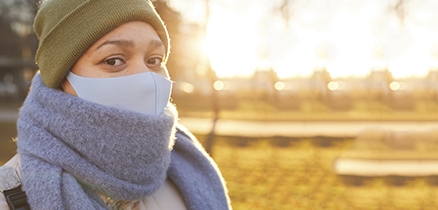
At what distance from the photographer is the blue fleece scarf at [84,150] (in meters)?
1.33

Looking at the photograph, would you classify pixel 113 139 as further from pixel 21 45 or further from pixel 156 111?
pixel 21 45

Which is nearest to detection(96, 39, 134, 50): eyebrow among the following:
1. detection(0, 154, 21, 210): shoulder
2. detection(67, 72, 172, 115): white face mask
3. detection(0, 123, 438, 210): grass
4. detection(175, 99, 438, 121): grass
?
detection(67, 72, 172, 115): white face mask

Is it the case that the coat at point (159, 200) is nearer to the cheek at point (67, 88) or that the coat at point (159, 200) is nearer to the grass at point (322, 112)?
the cheek at point (67, 88)

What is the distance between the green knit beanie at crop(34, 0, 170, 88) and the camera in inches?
57.1

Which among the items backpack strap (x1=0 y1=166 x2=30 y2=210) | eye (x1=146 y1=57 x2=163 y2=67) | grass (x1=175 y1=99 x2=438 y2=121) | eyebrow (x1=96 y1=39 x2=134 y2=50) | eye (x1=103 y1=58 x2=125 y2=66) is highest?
grass (x1=175 y1=99 x2=438 y2=121)

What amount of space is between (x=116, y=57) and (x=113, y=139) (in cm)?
30

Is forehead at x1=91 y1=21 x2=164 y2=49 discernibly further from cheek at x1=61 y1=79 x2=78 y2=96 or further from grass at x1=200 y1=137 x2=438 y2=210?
grass at x1=200 y1=137 x2=438 y2=210

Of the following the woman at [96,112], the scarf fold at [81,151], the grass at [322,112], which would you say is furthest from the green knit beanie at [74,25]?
the grass at [322,112]

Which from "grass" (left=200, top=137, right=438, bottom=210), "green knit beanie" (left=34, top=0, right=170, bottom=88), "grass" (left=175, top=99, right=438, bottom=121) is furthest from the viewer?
"grass" (left=175, top=99, right=438, bottom=121)

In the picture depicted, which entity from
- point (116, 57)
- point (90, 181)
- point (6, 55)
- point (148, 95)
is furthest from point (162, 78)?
point (6, 55)

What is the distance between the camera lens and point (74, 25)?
1.49 m

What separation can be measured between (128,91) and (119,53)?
146 millimetres

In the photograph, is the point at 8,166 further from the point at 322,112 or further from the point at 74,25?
the point at 322,112

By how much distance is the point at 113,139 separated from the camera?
141 cm
